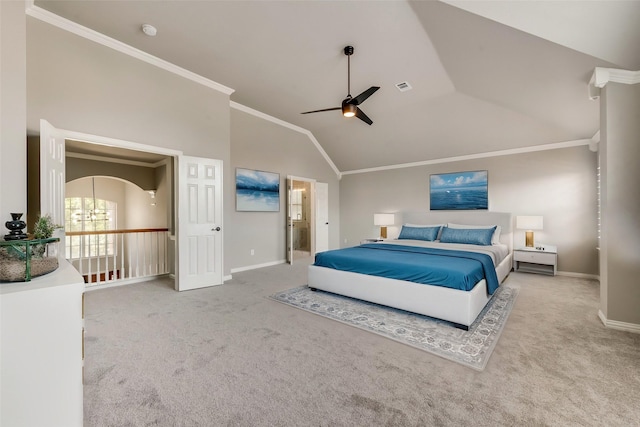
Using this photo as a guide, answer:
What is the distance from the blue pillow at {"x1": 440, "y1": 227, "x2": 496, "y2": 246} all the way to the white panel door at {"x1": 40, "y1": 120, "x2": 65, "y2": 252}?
17.7ft

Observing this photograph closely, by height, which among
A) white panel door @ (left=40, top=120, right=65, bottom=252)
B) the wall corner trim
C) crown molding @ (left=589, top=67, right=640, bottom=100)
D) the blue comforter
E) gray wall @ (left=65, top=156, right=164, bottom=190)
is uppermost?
the wall corner trim

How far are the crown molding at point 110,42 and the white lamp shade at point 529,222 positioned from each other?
222 inches

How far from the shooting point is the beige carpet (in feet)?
4.99

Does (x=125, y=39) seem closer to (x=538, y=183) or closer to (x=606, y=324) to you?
(x=606, y=324)

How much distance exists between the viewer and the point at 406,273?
2975 millimetres

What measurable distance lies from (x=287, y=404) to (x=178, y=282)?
2915 millimetres

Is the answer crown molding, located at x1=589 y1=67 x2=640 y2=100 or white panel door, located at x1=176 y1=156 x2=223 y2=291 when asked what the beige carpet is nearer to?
white panel door, located at x1=176 y1=156 x2=223 y2=291

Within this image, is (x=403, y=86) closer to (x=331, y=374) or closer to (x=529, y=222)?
(x=529, y=222)

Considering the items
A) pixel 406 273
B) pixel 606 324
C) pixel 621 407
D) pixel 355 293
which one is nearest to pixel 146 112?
pixel 355 293

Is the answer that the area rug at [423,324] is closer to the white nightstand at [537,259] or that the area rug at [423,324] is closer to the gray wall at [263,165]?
the white nightstand at [537,259]

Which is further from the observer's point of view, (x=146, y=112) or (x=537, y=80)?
(x=146, y=112)

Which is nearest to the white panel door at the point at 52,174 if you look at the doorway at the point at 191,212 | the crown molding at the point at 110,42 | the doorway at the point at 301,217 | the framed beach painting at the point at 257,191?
the doorway at the point at 191,212

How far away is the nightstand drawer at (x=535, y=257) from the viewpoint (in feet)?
14.9

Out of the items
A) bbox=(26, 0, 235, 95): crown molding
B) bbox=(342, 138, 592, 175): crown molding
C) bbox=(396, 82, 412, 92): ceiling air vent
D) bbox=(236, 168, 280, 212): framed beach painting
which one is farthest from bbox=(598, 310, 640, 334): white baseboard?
bbox=(26, 0, 235, 95): crown molding
